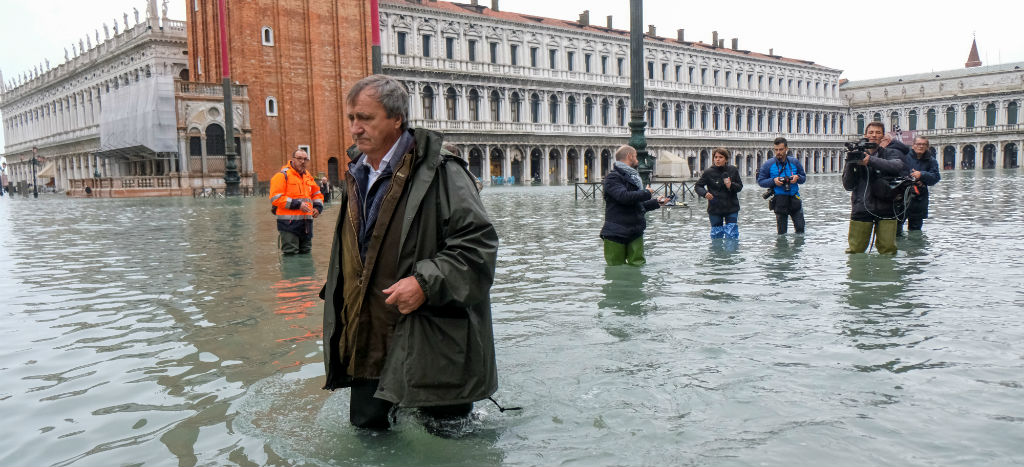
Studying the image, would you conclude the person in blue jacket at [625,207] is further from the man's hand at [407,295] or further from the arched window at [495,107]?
the arched window at [495,107]

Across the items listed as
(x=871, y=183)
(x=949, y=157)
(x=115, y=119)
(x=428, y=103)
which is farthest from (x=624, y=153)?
(x=949, y=157)

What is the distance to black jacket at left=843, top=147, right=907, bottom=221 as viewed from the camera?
8.09 metres

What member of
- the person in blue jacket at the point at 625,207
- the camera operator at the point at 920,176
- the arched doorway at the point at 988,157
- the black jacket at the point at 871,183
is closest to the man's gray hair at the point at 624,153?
the person in blue jacket at the point at 625,207

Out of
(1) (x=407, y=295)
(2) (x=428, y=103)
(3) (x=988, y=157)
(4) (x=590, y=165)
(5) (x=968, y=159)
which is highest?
(2) (x=428, y=103)

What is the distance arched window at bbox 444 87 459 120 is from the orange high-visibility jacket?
4200 centimetres

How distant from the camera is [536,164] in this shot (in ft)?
186

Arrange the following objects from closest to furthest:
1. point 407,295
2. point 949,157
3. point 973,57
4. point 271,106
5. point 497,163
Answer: point 407,295, point 271,106, point 497,163, point 949,157, point 973,57

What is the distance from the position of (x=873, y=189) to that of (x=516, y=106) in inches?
1864

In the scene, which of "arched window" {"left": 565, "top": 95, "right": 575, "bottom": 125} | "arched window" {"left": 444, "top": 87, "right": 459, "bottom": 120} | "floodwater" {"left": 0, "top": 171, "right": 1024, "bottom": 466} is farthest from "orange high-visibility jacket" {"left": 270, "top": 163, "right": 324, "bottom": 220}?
"arched window" {"left": 565, "top": 95, "right": 575, "bottom": 125}

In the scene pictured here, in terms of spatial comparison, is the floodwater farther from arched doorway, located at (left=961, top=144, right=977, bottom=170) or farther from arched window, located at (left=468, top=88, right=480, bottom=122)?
arched doorway, located at (left=961, top=144, right=977, bottom=170)

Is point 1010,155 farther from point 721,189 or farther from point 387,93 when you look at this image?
point 387,93

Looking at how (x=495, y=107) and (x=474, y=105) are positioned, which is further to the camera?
(x=495, y=107)

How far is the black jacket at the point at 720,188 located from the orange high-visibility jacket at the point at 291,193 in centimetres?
495

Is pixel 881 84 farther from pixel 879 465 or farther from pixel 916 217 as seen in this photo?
pixel 879 465
